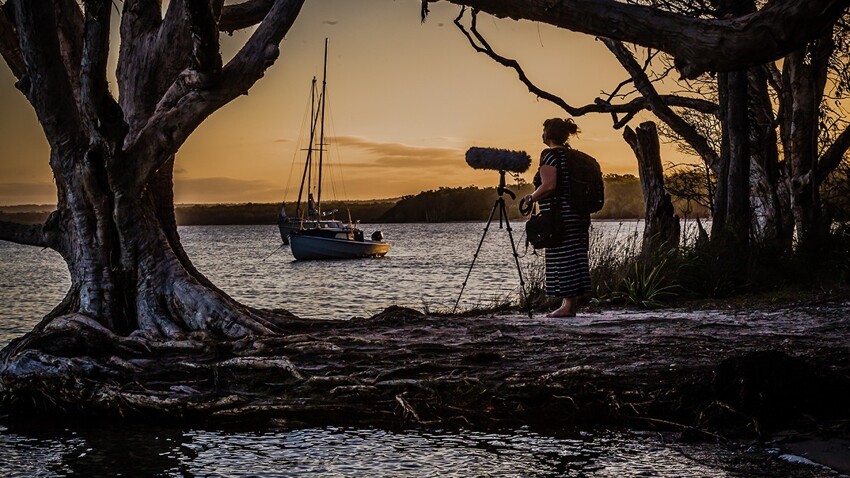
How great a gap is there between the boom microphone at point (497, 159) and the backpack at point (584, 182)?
0.71 m

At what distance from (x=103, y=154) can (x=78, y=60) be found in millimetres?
1540

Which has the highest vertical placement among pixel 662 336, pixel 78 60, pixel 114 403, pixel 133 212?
pixel 78 60

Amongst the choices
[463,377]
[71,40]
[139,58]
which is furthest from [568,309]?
[71,40]

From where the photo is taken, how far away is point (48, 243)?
1066cm

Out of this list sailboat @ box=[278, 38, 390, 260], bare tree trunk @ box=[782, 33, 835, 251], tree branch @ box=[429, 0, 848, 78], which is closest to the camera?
tree branch @ box=[429, 0, 848, 78]

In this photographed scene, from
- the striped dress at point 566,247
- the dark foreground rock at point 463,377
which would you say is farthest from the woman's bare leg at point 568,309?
the dark foreground rock at point 463,377

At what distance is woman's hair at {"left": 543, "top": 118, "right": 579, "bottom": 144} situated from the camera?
1066 cm

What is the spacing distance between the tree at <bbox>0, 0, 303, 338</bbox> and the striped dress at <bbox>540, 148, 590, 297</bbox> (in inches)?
125

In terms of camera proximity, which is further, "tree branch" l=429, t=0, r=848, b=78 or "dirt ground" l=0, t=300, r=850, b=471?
"dirt ground" l=0, t=300, r=850, b=471

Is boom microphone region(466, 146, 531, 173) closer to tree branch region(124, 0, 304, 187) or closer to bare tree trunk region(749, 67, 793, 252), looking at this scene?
tree branch region(124, 0, 304, 187)

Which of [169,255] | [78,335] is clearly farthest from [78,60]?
[78,335]

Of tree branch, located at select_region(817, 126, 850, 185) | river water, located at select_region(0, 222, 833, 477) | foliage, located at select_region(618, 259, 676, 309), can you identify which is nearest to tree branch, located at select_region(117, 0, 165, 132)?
river water, located at select_region(0, 222, 833, 477)

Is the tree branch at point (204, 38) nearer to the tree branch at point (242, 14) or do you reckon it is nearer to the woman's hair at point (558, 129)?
the tree branch at point (242, 14)

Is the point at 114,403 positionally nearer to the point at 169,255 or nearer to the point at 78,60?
the point at 169,255
